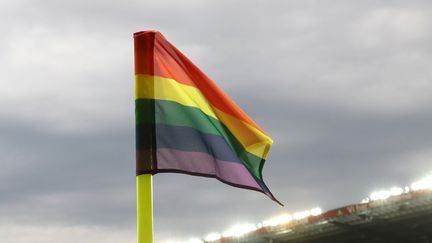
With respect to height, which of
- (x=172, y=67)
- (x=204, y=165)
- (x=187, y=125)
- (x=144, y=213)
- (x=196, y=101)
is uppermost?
(x=172, y=67)

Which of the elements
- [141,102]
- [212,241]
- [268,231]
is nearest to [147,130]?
[141,102]

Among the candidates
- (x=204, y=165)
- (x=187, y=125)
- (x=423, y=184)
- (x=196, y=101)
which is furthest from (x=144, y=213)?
(x=423, y=184)

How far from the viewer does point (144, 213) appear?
4.35 metres

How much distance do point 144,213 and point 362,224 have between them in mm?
23094

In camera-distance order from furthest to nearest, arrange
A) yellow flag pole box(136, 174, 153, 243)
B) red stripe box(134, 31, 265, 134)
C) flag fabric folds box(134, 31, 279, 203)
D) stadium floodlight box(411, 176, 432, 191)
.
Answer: stadium floodlight box(411, 176, 432, 191) → red stripe box(134, 31, 265, 134) → flag fabric folds box(134, 31, 279, 203) → yellow flag pole box(136, 174, 153, 243)

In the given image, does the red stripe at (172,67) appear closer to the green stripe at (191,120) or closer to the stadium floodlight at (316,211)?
the green stripe at (191,120)

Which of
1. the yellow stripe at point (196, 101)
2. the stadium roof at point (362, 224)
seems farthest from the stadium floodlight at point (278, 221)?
the yellow stripe at point (196, 101)

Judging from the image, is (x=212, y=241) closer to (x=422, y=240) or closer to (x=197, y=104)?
(x=422, y=240)

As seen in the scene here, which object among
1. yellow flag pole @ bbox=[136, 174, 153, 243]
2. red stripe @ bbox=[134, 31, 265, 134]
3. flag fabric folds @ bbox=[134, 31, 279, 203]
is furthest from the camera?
red stripe @ bbox=[134, 31, 265, 134]

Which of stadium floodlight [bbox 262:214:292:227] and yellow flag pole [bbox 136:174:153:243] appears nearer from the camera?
yellow flag pole [bbox 136:174:153:243]

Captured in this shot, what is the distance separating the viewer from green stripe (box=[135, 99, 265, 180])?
4.82 meters

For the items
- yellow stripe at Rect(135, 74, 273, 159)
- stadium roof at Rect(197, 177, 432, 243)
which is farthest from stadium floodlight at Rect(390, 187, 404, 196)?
yellow stripe at Rect(135, 74, 273, 159)

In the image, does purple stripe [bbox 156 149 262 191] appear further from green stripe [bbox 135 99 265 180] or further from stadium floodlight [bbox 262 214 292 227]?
stadium floodlight [bbox 262 214 292 227]

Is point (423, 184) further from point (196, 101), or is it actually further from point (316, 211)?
point (196, 101)
